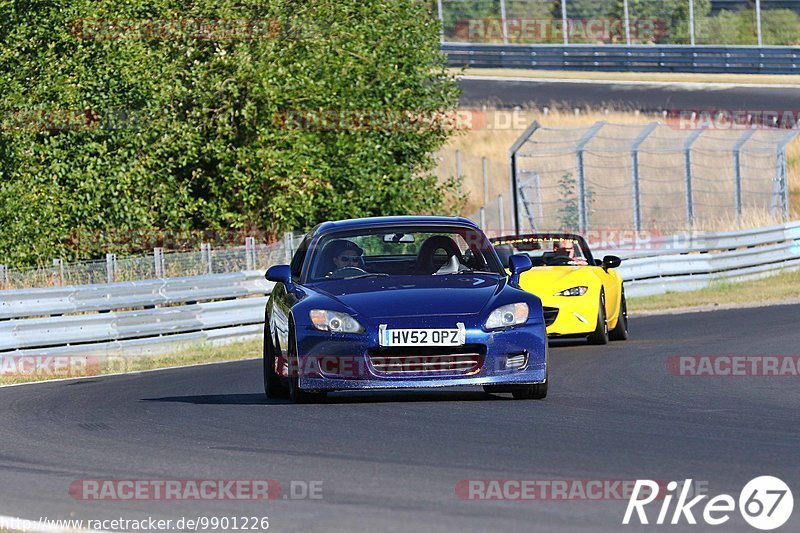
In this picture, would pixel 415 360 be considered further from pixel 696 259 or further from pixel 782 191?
pixel 782 191

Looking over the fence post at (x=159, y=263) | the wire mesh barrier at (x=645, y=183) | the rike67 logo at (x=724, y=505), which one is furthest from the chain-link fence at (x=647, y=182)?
the rike67 logo at (x=724, y=505)

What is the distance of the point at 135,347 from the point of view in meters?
20.0

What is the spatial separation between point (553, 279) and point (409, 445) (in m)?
8.73

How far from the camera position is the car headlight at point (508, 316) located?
10.9 m

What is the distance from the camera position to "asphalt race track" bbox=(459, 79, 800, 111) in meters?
45.0

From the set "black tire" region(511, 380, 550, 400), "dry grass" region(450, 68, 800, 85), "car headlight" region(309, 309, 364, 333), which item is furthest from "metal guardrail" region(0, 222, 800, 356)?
"dry grass" region(450, 68, 800, 85)

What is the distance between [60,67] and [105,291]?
557cm

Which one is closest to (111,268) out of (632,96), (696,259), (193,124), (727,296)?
(193,124)

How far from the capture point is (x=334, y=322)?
10.9 meters

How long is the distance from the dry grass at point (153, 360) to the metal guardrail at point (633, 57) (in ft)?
95.6

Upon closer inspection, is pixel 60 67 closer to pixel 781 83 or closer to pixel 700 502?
pixel 700 502

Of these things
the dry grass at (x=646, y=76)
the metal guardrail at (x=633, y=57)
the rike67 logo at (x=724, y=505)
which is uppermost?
the metal guardrail at (x=633, y=57)

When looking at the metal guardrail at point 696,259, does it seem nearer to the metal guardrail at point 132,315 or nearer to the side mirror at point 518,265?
the metal guardrail at point 132,315

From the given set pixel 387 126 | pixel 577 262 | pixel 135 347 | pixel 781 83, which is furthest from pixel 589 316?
pixel 781 83
